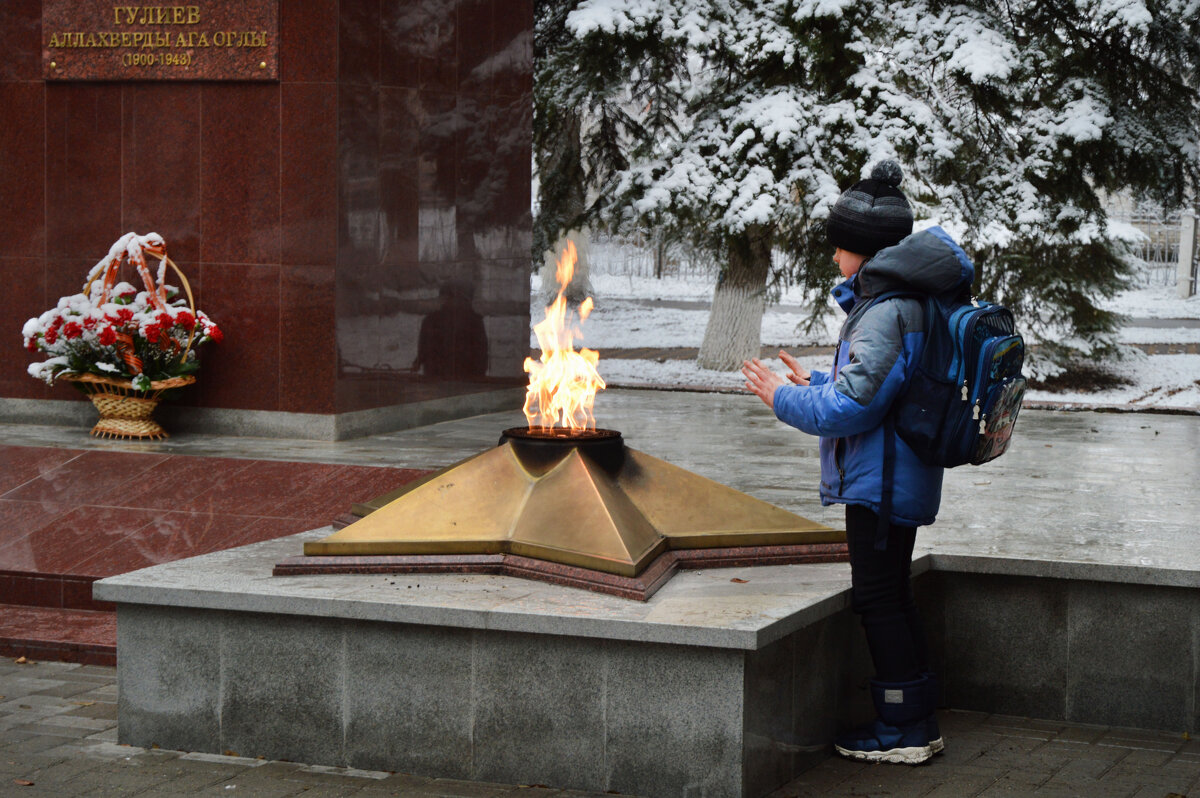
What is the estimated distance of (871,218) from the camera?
4734 mm

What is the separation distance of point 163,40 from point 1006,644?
273 inches

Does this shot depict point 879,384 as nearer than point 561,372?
Yes

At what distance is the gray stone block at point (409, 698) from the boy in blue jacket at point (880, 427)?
1.22 m

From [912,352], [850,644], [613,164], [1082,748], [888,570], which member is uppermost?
[613,164]

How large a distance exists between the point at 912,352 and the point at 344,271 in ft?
20.1

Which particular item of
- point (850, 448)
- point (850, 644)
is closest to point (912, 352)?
point (850, 448)

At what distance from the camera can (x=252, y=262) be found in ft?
33.1

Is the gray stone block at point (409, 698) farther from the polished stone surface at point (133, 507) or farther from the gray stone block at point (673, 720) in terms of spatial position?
the polished stone surface at point (133, 507)

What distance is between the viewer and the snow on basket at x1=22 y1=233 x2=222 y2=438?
956 cm

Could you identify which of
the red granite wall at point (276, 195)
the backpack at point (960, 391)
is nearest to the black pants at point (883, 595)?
the backpack at point (960, 391)

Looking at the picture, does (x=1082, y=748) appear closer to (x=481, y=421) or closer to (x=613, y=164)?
(x=481, y=421)

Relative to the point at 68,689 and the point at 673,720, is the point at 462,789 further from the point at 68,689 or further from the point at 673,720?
the point at 68,689

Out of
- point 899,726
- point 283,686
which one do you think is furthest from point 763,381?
point 283,686

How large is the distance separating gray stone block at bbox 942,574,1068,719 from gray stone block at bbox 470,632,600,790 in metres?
1.71
